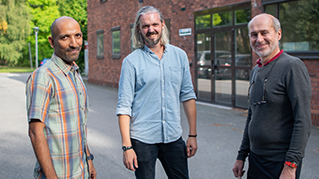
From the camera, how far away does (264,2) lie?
28.6ft

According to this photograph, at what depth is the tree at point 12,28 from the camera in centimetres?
3956

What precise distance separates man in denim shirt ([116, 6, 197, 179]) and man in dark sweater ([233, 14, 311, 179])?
645mm

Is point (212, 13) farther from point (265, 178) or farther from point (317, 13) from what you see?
point (265, 178)

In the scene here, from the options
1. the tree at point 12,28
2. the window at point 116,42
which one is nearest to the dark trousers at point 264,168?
the window at point 116,42

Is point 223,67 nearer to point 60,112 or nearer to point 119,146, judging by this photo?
point 119,146

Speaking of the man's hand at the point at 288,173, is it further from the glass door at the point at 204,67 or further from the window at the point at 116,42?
the window at the point at 116,42

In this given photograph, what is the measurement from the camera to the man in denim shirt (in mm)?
2695

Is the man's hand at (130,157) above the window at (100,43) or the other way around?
the other way around

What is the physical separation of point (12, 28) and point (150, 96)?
41273mm

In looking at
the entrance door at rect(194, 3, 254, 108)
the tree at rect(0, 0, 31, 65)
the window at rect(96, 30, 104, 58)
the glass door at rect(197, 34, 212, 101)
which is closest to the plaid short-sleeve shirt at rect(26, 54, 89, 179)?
the entrance door at rect(194, 3, 254, 108)

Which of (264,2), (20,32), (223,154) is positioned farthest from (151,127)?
(20,32)

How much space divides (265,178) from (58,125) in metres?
1.49

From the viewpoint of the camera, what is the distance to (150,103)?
2.75 meters

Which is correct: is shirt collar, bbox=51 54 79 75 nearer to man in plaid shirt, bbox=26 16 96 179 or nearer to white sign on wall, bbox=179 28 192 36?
man in plaid shirt, bbox=26 16 96 179
